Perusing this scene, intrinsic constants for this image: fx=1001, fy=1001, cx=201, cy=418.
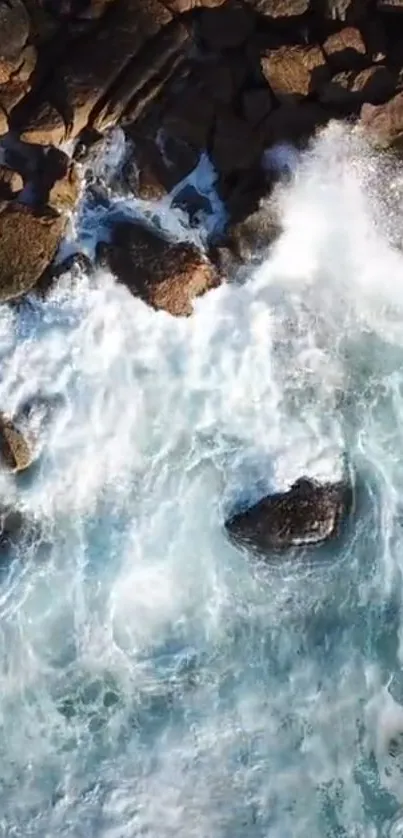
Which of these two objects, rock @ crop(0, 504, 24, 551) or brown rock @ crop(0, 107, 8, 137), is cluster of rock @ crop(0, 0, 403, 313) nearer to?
brown rock @ crop(0, 107, 8, 137)

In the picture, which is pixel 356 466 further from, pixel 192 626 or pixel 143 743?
pixel 143 743

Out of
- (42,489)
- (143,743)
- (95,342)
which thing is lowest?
(143,743)

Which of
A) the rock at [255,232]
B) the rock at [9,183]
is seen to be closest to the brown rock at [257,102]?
the rock at [255,232]

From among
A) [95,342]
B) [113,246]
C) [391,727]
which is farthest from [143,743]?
[113,246]

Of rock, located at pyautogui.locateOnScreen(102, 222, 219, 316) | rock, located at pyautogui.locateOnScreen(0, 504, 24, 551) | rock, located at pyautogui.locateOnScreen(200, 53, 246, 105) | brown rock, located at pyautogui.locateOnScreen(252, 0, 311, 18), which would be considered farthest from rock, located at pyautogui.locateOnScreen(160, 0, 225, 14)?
rock, located at pyautogui.locateOnScreen(0, 504, 24, 551)

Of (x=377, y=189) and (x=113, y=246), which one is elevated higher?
(x=113, y=246)

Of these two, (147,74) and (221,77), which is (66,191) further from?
(221,77)

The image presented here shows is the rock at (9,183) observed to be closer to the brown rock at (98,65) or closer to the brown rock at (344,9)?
the brown rock at (98,65)
